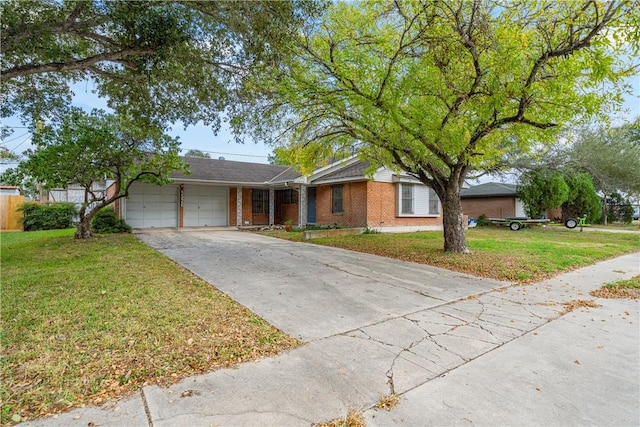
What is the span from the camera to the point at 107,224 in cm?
1432

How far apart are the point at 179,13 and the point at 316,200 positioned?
41.4 feet

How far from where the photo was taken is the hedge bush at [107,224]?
1414cm

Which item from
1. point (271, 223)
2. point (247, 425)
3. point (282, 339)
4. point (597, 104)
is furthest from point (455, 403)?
point (271, 223)

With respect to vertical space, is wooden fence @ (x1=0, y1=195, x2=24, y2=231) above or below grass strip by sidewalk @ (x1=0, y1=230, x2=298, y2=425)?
above

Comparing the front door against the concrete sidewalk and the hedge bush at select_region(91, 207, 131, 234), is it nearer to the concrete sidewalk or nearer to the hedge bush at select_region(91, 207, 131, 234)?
the hedge bush at select_region(91, 207, 131, 234)

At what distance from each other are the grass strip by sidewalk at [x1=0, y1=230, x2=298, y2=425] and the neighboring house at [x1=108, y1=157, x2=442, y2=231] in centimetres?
1021

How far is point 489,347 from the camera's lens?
352 centimetres

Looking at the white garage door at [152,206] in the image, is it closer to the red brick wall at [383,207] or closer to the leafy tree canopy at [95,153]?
the leafy tree canopy at [95,153]

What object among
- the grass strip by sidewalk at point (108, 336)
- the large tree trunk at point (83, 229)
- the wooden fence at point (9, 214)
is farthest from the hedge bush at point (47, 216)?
the grass strip by sidewalk at point (108, 336)

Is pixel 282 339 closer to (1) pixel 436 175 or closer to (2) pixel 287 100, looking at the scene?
(2) pixel 287 100

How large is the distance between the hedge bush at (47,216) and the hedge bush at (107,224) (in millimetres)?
4544

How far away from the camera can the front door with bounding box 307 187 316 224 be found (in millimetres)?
17812

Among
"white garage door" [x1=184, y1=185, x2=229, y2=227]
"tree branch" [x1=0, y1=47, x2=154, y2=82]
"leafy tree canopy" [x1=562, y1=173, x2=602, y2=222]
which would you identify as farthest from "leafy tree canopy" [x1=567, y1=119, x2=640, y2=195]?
"tree branch" [x1=0, y1=47, x2=154, y2=82]

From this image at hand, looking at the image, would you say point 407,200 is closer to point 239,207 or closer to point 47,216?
point 239,207
